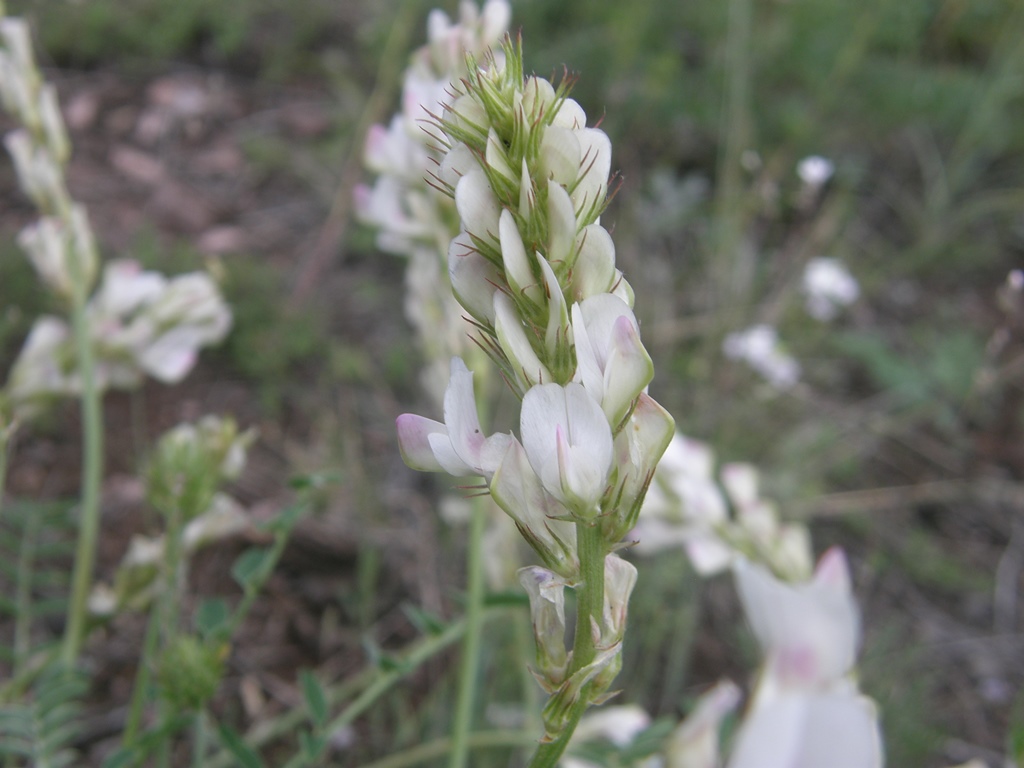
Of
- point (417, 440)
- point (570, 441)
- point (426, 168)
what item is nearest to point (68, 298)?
point (426, 168)

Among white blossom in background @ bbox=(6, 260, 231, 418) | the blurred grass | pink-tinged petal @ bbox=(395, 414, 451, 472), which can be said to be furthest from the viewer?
the blurred grass

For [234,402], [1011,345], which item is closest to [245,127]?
[234,402]

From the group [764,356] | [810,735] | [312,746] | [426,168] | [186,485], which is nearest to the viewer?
[810,735]

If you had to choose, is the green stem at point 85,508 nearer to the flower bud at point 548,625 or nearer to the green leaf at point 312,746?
the green leaf at point 312,746

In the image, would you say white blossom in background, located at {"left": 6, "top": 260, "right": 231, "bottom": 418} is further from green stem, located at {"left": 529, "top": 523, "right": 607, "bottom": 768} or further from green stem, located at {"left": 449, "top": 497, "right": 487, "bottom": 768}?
green stem, located at {"left": 529, "top": 523, "right": 607, "bottom": 768}

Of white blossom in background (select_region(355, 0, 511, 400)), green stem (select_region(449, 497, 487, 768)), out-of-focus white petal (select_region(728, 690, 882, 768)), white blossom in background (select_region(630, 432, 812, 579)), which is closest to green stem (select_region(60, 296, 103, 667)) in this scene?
white blossom in background (select_region(355, 0, 511, 400))

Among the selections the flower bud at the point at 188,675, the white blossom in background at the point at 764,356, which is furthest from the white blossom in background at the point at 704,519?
the white blossom in background at the point at 764,356

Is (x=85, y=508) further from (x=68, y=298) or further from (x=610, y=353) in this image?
(x=610, y=353)
